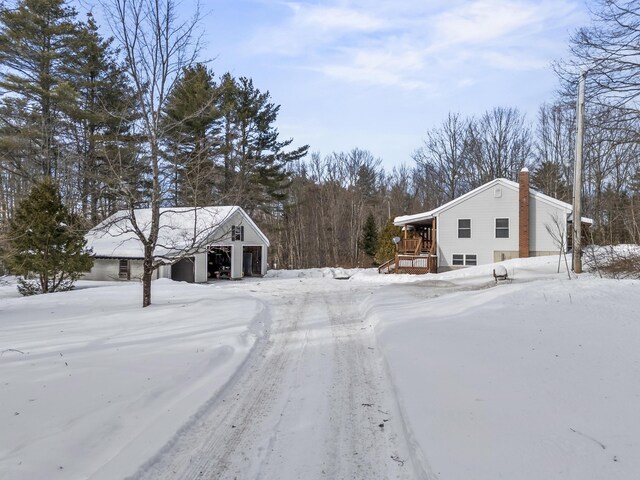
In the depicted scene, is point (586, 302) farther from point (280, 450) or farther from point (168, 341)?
point (168, 341)

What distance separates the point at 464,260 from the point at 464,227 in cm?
194

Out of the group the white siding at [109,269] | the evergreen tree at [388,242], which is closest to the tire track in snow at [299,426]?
the white siding at [109,269]

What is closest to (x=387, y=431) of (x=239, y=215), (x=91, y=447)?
(x=91, y=447)

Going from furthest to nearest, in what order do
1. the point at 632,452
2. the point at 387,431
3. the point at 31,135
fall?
the point at 31,135, the point at 387,431, the point at 632,452

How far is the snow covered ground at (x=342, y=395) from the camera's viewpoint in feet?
10.6

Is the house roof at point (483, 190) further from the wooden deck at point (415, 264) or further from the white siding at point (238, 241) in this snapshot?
the white siding at point (238, 241)

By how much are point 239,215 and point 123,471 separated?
24.3 m

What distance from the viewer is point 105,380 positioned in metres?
5.10

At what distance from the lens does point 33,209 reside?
15.9 m

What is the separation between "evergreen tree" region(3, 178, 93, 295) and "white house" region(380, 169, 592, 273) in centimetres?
1664

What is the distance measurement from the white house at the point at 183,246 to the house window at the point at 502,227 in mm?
14769

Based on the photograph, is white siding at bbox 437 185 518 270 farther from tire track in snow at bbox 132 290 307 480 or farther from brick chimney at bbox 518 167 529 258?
tire track in snow at bbox 132 290 307 480

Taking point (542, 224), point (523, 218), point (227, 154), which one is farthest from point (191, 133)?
point (542, 224)

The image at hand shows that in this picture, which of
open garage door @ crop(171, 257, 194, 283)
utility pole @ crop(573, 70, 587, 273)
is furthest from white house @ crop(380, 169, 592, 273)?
open garage door @ crop(171, 257, 194, 283)
